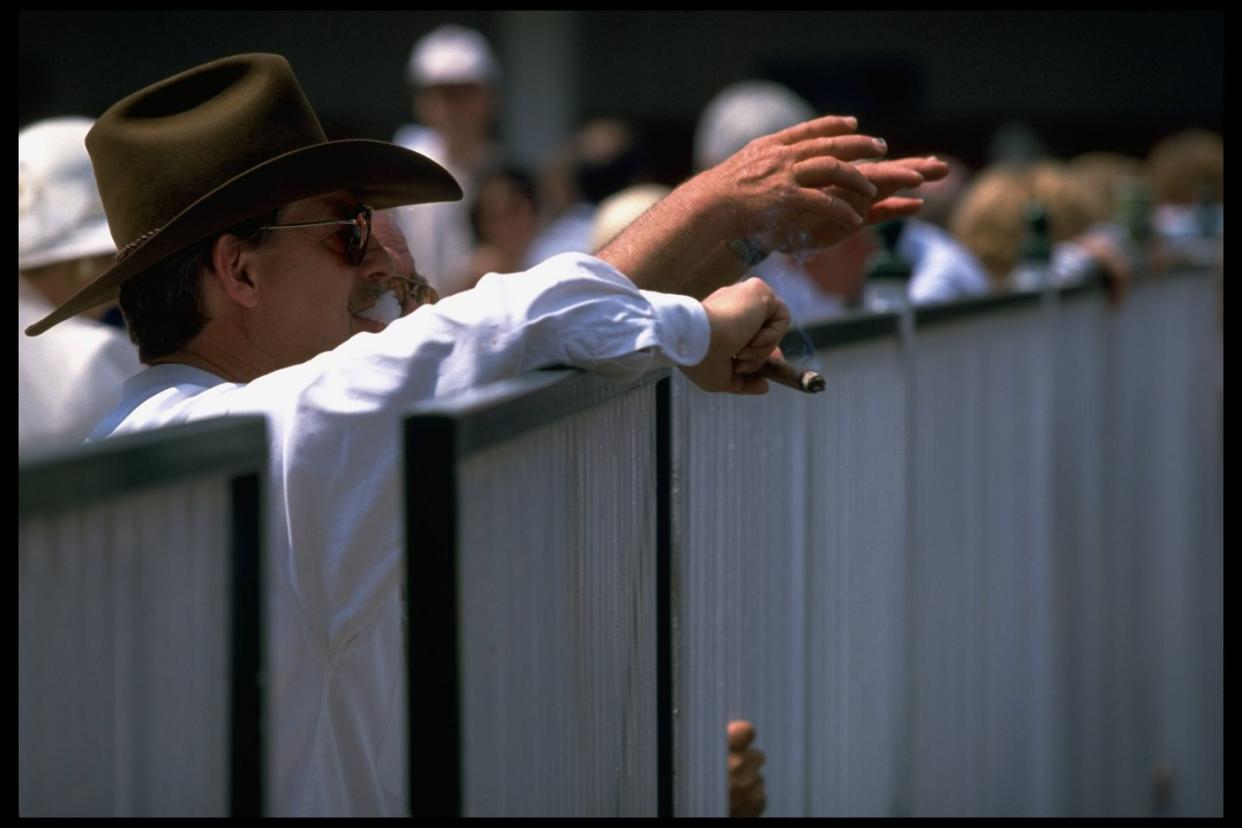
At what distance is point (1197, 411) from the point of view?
7.12 m

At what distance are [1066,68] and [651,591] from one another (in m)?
19.4

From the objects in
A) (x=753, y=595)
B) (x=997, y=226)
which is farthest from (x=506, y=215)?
(x=753, y=595)

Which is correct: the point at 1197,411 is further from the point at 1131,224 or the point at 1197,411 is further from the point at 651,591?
the point at 651,591

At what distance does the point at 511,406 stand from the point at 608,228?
4.13m

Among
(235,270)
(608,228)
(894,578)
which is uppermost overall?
(608,228)

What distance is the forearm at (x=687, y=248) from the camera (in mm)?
2721

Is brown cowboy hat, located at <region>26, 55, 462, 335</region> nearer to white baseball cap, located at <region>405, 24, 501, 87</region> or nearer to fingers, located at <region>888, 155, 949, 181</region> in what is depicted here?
fingers, located at <region>888, 155, 949, 181</region>

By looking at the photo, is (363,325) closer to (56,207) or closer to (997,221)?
(56,207)

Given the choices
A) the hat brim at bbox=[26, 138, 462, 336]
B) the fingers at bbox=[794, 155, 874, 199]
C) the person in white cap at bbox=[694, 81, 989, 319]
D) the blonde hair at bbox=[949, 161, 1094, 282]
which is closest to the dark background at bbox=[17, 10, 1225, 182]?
the blonde hair at bbox=[949, 161, 1094, 282]

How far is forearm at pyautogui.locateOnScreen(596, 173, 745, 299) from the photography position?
272cm

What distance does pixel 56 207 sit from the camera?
426 centimetres

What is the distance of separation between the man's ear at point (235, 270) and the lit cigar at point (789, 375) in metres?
0.65

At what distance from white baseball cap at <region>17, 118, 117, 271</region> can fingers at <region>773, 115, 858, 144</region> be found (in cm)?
193

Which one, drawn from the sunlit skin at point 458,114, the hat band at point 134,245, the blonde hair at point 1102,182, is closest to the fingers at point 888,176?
the hat band at point 134,245
